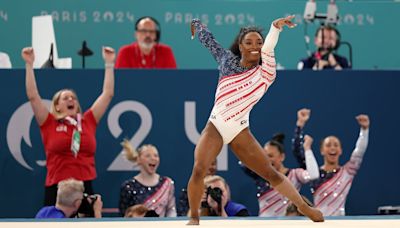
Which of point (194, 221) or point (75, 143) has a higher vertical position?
point (75, 143)

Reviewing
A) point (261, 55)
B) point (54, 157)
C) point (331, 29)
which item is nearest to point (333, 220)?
point (261, 55)

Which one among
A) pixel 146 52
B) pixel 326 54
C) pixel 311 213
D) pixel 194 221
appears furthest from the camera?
pixel 326 54

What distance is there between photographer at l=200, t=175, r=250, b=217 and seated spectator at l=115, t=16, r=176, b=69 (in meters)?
1.63

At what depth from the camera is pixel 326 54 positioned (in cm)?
951

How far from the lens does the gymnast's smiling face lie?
6.17m

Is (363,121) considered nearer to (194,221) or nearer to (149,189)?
(149,189)

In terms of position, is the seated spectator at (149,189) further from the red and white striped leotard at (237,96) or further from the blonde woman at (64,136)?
the red and white striped leotard at (237,96)

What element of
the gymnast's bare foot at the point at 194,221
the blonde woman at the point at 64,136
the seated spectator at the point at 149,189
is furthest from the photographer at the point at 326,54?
the gymnast's bare foot at the point at 194,221

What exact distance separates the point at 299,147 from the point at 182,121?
1.03 meters

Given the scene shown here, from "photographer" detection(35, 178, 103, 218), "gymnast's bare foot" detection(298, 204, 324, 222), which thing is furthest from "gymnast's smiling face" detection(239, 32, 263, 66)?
"photographer" detection(35, 178, 103, 218)

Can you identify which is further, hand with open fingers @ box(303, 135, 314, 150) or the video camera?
hand with open fingers @ box(303, 135, 314, 150)

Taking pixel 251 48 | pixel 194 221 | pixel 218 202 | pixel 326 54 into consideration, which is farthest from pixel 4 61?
pixel 251 48

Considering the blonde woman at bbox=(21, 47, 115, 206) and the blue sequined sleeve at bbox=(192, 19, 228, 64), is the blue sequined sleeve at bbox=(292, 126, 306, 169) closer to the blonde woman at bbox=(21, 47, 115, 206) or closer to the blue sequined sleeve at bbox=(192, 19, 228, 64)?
the blonde woman at bbox=(21, 47, 115, 206)

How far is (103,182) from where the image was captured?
8.76m
